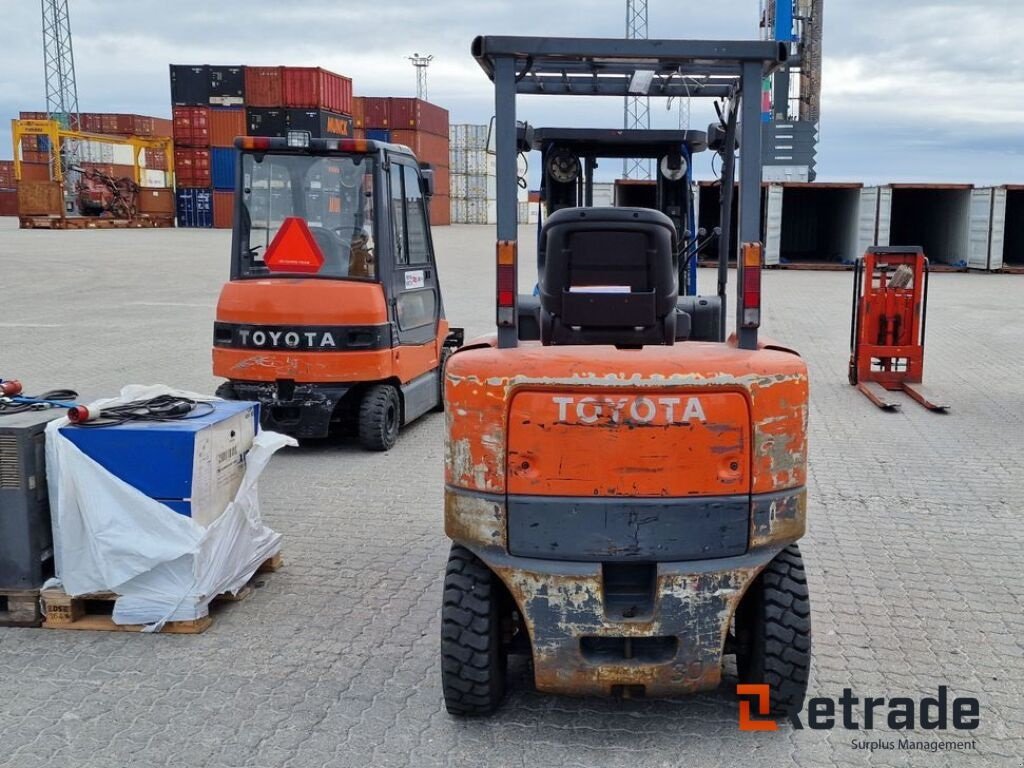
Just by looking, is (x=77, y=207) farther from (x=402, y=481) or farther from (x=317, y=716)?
(x=317, y=716)

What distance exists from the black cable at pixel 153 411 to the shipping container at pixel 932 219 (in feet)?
78.0

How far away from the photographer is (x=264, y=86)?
45312mm

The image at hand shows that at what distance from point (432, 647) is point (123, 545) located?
1.38 m

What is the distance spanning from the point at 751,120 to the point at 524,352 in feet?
3.74

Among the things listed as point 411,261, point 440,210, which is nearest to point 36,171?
point 440,210

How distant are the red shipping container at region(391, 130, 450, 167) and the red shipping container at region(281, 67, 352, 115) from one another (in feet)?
34.6

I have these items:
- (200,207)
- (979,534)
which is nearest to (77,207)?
(200,207)

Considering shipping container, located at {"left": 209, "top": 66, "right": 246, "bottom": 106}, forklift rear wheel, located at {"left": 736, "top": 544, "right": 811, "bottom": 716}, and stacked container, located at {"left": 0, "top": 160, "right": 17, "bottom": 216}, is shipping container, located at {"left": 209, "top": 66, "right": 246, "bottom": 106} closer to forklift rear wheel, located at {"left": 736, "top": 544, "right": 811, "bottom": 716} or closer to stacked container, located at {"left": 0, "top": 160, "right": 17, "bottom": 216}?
stacked container, located at {"left": 0, "top": 160, "right": 17, "bottom": 216}

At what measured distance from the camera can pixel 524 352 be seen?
11.1 ft

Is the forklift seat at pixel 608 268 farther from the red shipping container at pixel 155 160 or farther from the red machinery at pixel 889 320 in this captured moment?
the red shipping container at pixel 155 160

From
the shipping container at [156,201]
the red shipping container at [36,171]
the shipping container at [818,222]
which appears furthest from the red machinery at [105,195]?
the shipping container at [818,222]

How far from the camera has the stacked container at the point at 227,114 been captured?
44031 millimetres

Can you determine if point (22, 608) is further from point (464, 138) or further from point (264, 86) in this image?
point (464, 138)

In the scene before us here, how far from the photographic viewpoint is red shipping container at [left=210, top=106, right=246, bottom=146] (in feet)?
154
